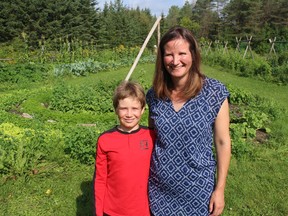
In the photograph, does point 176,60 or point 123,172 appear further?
point 123,172

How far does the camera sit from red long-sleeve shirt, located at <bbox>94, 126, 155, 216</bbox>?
79.9 inches

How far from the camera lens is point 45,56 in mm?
18672

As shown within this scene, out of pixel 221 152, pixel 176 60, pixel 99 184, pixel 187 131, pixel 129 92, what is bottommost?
pixel 99 184

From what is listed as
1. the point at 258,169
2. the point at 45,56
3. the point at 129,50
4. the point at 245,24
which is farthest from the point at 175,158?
the point at 245,24

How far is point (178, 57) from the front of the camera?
1.83 meters

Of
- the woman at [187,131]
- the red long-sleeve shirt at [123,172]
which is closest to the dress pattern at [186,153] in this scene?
the woman at [187,131]

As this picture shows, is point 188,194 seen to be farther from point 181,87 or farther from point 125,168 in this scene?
point 181,87

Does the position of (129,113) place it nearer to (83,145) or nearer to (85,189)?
(85,189)

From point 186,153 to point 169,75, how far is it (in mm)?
496

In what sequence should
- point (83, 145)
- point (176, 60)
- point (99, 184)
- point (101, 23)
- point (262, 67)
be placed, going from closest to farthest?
point (176, 60) → point (99, 184) → point (83, 145) → point (262, 67) → point (101, 23)

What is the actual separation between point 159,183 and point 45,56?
59.1ft

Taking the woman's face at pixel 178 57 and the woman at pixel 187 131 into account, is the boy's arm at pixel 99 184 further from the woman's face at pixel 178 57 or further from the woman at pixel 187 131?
the woman's face at pixel 178 57

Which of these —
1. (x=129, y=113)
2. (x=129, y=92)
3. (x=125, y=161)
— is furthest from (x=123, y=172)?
(x=129, y=92)

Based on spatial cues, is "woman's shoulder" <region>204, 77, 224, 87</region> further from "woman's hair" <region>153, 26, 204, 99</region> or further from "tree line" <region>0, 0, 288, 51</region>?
"tree line" <region>0, 0, 288, 51</region>
